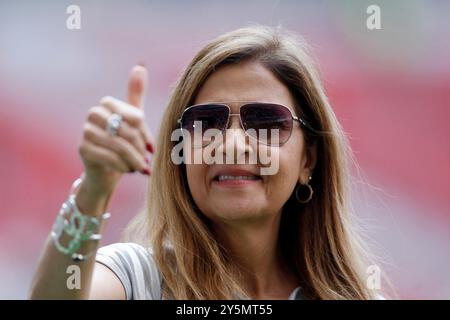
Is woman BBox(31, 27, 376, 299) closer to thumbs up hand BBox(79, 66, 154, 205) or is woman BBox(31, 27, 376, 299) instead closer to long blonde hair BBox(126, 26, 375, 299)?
long blonde hair BBox(126, 26, 375, 299)

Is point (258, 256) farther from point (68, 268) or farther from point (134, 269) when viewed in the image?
point (68, 268)

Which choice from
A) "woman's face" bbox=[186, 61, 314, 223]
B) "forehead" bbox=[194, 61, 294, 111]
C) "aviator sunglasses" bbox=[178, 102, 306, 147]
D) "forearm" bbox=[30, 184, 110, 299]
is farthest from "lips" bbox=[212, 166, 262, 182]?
"forearm" bbox=[30, 184, 110, 299]

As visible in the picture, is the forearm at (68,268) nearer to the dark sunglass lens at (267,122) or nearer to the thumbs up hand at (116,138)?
the thumbs up hand at (116,138)

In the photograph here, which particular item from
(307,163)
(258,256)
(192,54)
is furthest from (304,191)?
(192,54)

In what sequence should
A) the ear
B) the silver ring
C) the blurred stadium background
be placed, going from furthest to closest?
the blurred stadium background < the ear < the silver ring

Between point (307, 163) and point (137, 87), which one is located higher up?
point (137, 87)

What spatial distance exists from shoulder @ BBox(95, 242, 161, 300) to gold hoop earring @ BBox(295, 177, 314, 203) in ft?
1.94

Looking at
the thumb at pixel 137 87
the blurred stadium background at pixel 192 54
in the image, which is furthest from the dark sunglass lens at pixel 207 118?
the blurred stadium background at pixel 192 54

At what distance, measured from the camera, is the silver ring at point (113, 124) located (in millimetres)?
1393

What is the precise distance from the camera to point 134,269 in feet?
Answer: 6.75

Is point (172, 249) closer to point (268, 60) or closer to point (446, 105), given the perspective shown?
point (268, 60)

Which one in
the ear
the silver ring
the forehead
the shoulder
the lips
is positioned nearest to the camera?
the silver ring

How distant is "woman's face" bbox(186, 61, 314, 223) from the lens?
2.11 m

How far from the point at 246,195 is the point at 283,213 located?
439mm
